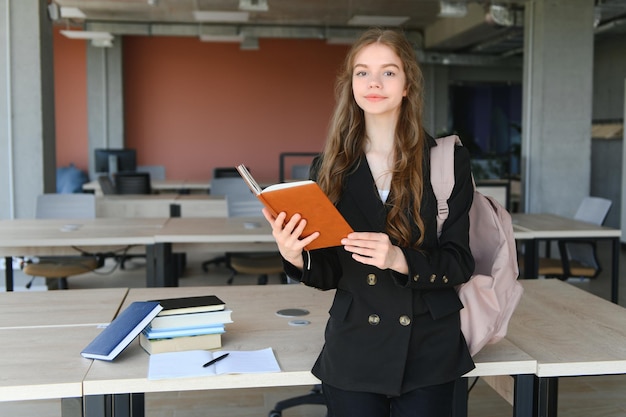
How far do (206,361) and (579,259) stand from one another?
427cm

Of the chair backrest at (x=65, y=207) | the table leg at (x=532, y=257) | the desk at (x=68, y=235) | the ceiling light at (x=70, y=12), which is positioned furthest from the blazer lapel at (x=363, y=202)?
the ceiling light at (x=70, y=12)

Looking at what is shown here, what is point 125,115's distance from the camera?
43.8 ft

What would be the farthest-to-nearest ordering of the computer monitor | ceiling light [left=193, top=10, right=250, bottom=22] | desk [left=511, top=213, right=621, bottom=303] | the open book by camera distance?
ceiling light [left=193, top=10, right=250, bottom=22]
the computer monitor
desk [left=511, top=213, right=621, bottom=303]
the open book

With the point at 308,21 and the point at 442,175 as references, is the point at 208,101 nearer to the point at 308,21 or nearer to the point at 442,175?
the point at 308,21

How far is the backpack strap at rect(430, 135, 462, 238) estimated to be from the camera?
1818 mm

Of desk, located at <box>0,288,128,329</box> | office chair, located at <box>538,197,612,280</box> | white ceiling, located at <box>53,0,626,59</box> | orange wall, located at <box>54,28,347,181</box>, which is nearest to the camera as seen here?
desk, located at <box>0,288,128,329</box>

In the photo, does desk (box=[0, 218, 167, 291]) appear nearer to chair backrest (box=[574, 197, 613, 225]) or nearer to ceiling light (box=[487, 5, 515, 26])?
chair backrest (box=[574, 197, 613, 225])

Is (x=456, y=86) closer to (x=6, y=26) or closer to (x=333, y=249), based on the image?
(x=6, y=26)

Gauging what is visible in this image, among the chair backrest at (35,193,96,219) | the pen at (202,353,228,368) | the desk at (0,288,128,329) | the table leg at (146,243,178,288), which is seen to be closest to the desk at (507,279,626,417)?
the pen at (202,353,228,368)

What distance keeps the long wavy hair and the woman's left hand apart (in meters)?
0.13

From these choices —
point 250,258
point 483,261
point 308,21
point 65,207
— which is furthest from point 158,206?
point 308,21

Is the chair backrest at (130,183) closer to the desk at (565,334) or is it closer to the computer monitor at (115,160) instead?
the computer monitor at (115,160)

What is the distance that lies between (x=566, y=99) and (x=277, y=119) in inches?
261

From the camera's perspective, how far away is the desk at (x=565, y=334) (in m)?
2.06
